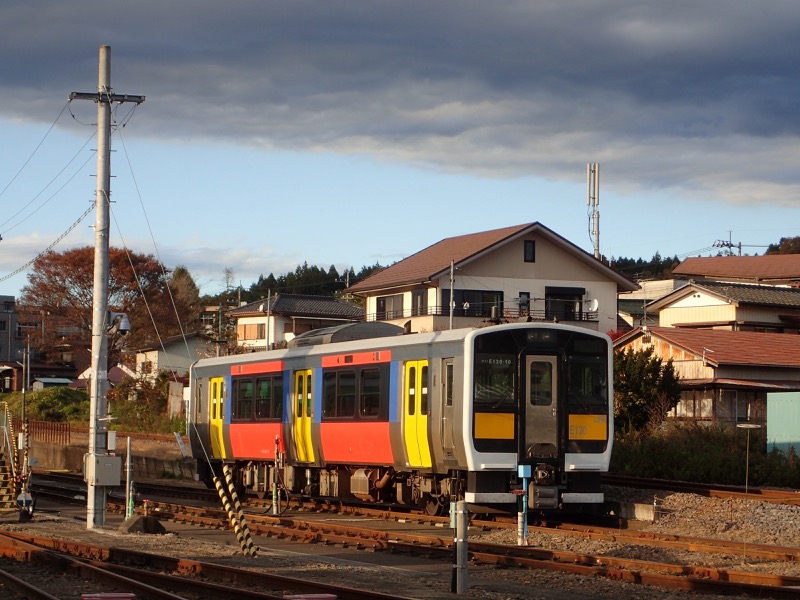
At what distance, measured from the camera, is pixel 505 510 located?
1823 centimetres

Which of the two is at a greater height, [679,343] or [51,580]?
[679,343]

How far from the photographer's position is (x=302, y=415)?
69.5ft

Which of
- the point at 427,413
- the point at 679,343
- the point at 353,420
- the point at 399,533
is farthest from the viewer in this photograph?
the point at 679,343

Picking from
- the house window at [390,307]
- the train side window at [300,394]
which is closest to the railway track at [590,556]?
the train side window at [300,394]

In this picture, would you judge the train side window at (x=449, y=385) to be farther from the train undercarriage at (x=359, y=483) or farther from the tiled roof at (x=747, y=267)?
the tiled roof at (x=747, y=267)

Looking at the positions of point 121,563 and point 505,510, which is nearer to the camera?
point 121,563

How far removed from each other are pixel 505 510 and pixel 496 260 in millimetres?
28919

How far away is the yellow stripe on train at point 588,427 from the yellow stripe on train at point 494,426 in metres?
0.97

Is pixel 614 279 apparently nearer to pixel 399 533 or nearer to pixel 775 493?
pixel 775 493

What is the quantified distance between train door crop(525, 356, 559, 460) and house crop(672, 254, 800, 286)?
52516mm

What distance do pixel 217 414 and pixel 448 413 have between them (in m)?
9.49

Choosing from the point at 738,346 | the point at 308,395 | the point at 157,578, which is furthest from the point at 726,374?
the point at 157,578

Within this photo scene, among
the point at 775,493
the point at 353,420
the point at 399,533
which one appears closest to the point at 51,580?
the point at 399,533

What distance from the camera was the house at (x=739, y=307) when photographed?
45.6 metres
